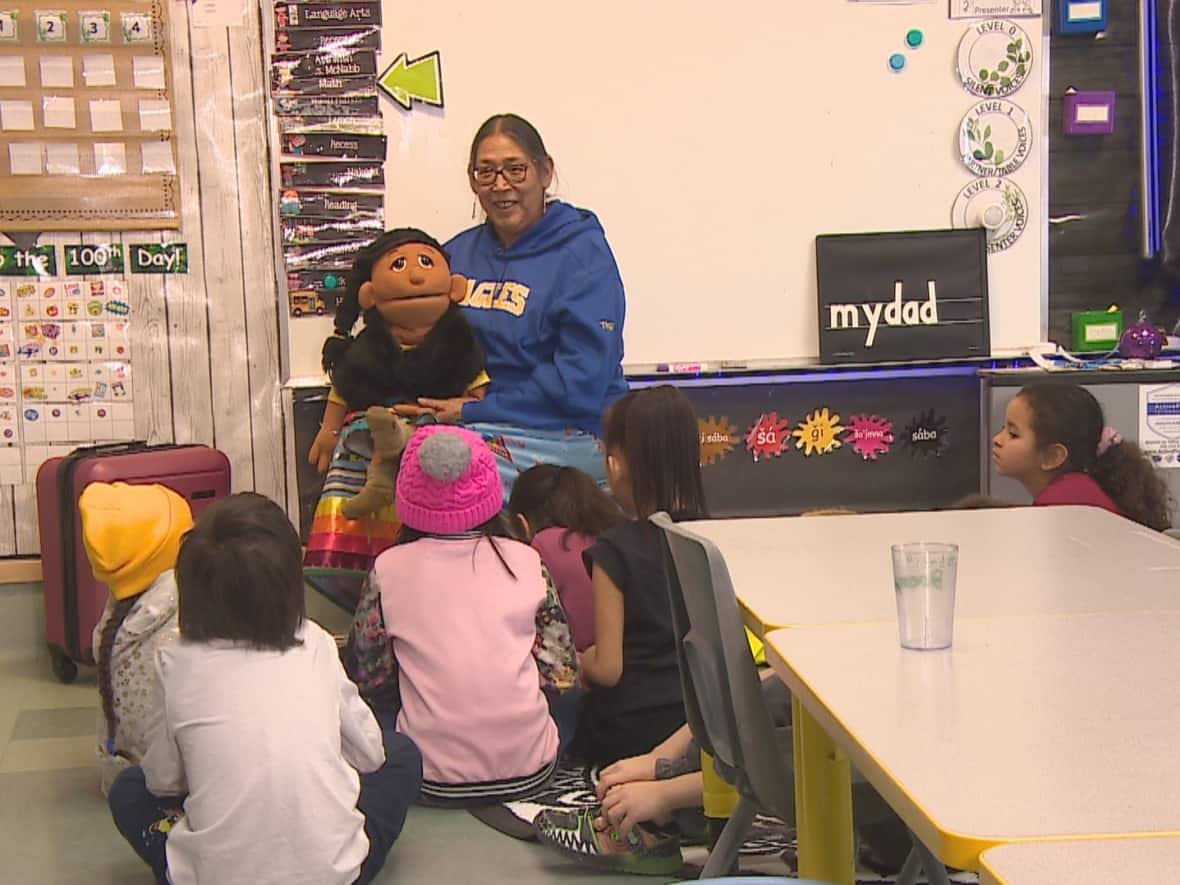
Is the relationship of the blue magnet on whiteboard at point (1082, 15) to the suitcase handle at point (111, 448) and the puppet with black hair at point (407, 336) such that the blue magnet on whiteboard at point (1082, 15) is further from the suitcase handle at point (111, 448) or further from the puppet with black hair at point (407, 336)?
the suitcase handle at point (111, 448)

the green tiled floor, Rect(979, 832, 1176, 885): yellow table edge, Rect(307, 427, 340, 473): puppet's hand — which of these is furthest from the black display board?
Rect(979, 832, 1176, 885): yellow table edge

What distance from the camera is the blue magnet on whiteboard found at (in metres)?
4.06

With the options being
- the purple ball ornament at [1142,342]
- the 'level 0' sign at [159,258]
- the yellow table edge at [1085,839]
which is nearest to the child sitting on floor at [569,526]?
the 'level 0' sign at [159,258]

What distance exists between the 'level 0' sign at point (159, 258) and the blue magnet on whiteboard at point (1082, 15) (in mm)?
2540

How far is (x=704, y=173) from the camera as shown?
4031 millimetres

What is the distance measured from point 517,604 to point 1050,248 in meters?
2.31

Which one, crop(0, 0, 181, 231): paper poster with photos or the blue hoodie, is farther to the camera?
crop(0, 0, 181, 231): paper poster with photos

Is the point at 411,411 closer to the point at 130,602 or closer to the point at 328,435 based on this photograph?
the point at 328,435

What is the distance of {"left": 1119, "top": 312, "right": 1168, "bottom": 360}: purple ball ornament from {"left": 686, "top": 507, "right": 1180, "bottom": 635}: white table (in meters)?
1.86

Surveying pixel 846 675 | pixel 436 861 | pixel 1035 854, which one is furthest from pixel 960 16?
pixel 1035 854

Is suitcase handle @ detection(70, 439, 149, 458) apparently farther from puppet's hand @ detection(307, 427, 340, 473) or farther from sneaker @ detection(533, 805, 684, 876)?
sneaker @ detection(533, 805, 684, 876)

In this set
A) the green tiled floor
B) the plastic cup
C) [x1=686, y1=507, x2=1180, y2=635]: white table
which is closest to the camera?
the plastic cup

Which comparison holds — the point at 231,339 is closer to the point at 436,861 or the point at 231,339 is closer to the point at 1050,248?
the point at 436,861

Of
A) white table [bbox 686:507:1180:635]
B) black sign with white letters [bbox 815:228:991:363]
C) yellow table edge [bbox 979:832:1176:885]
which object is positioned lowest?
white table [bbox 686:507:1180:635]
